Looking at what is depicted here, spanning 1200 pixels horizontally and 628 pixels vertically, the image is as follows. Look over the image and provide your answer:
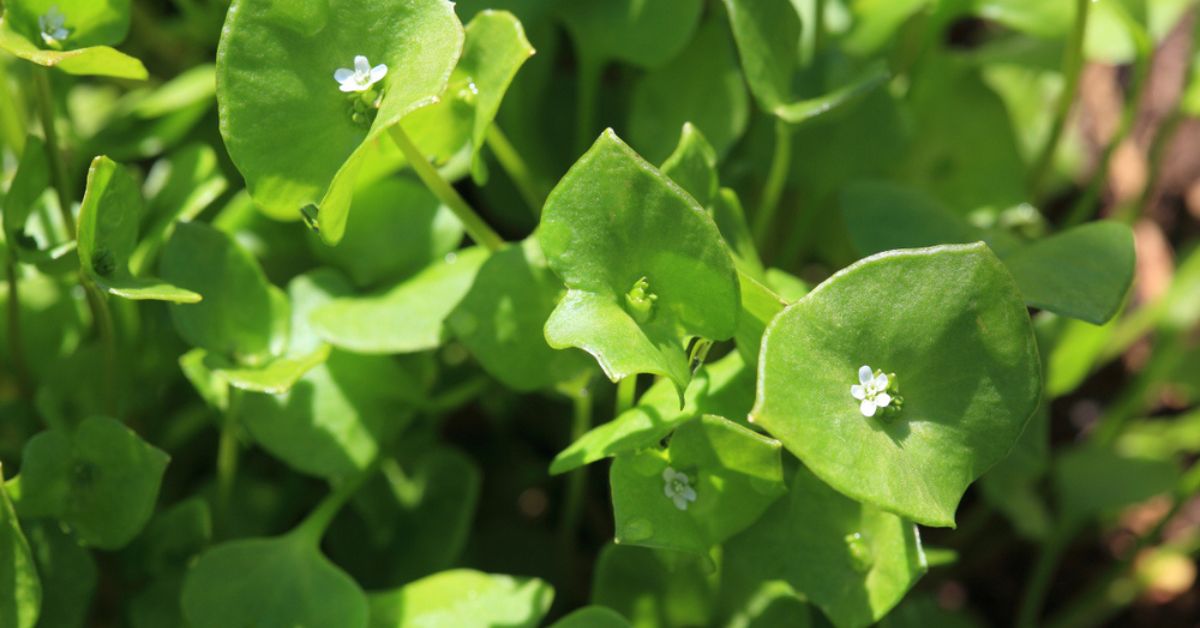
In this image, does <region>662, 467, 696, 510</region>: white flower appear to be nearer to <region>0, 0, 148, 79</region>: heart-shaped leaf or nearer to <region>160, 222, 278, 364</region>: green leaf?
<region>160, 222, 278, 364</region>: green leaf

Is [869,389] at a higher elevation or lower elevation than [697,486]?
higher

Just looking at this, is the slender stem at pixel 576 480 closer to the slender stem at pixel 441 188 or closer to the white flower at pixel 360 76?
the slender stem at pixel 441 188

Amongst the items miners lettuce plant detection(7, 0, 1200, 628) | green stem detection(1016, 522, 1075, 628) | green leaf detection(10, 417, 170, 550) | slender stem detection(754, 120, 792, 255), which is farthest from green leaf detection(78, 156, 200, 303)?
green stem detection(1016, 522, 1075, 628)

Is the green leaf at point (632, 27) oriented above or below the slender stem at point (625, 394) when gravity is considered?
above

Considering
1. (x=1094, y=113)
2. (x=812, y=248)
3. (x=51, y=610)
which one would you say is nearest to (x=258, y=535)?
(x=51, y=610)

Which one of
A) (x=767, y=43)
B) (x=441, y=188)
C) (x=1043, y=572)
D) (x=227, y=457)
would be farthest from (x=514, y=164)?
(x=1043, y=572)

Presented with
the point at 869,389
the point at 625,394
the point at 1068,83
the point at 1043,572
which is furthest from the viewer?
the point at 1043,572

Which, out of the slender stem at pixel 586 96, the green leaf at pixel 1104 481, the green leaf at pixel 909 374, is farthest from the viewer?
the green leaf at pixel 1104 481

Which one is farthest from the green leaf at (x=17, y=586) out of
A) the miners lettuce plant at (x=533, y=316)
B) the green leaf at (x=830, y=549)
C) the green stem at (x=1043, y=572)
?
the green stem at (x=1043, y=572)

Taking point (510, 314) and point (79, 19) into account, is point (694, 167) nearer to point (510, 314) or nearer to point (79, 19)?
point (510, 314)
